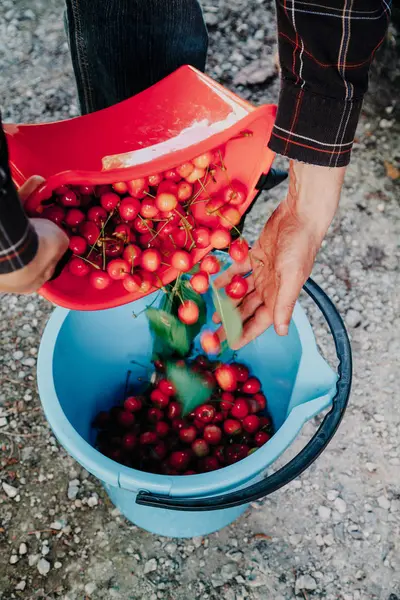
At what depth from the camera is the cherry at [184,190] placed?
1.50 meters

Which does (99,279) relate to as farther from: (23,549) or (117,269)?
(23,549)

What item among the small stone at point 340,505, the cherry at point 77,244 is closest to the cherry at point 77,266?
the cherry at point 77,244

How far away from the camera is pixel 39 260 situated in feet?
3.64

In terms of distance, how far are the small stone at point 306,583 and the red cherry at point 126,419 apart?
27.0 inches

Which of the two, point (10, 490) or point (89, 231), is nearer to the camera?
point (89, 231)

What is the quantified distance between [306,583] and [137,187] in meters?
1.25

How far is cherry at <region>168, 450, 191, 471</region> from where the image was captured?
165 centimetres

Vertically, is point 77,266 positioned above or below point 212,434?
above

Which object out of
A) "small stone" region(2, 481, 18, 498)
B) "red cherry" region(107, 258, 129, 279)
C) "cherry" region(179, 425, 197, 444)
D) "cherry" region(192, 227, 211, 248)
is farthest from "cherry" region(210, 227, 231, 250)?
"small stone" region(2, 481, 18, 498)

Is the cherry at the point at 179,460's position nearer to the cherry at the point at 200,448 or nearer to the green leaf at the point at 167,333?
the cherry at the point at 200,448

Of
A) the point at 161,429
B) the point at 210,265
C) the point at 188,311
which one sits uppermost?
the point at 210,265

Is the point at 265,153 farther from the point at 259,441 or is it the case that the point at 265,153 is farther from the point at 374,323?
the point at 374,323

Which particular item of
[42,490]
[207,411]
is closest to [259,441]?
[207,411]

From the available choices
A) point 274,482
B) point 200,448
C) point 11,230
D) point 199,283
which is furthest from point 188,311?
point 11,230
